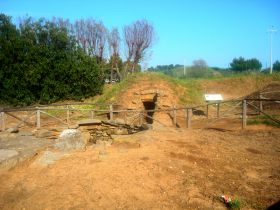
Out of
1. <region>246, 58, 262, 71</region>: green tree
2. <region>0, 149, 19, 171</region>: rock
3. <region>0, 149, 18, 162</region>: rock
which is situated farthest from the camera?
<region>246, 58, 262, 71</region>: green tree

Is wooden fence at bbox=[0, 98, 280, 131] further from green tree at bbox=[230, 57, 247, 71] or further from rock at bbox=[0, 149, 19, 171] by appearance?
green tree at bbox=[230, 57, 247, 71]

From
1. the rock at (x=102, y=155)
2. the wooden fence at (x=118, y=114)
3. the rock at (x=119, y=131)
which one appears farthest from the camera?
the rock at (x=119, y=131)

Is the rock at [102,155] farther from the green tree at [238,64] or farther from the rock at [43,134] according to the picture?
the green tree at [238,64]

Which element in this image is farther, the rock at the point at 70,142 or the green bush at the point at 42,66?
the green bush at the point at 42,66

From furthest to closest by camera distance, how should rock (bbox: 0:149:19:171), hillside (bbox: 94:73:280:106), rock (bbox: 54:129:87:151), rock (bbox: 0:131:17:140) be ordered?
hillside (bbox: 94:73:280:106) → rock (bbox: 0:131:17:140) → rock (bbox: 54:129:87:151) → rock (bbox: 0:149:19:171)

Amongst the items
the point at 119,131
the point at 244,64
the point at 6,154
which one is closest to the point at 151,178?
the point at 6,154

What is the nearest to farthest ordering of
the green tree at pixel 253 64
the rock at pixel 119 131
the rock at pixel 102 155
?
the rock at pixel 102 155 → the rock at pixel 119 131 → the green tree at pixel 253 64

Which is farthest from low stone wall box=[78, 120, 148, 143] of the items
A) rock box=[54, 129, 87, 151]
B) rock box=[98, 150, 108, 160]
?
rock box=[98, 150, 108, 160]

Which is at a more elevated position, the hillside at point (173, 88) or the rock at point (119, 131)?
the hillside at point (173, 88)

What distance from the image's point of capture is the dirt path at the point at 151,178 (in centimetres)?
462

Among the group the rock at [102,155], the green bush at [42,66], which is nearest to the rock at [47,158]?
the rock at [102,155]

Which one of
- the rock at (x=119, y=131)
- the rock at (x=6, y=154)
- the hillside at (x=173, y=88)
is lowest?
the rock at (x=119, y=131)

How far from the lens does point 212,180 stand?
5.38 m

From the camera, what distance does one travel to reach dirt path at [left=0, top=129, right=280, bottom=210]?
4617mm
